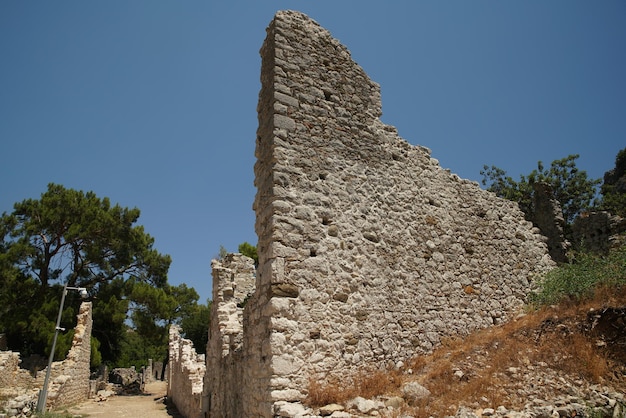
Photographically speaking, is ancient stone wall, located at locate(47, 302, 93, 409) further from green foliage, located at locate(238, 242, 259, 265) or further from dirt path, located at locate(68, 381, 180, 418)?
green foliage, located at locate(238, 242, 259, 265)

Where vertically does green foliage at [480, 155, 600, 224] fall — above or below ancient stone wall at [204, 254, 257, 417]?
above

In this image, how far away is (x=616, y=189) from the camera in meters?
29.5

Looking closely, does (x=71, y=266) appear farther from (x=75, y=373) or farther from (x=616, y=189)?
(x=616, y=189)

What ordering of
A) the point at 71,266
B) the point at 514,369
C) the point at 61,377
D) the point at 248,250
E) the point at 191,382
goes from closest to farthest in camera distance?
1. the point at 514,369
2. the point at 191,382
3. the point at 61,377
4. the point at 71,266
5. the point at 248,250

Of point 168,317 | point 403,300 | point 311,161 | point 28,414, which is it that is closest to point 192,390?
point 28,414

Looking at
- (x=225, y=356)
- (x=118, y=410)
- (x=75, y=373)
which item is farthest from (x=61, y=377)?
(x=225, y=356)

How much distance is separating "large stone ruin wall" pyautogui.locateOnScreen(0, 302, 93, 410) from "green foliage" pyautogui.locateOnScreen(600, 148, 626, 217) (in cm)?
2259

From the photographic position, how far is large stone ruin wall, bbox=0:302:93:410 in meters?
17.2

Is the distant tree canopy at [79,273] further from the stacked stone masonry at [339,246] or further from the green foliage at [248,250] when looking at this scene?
the stacked stone masonry at [339,246]

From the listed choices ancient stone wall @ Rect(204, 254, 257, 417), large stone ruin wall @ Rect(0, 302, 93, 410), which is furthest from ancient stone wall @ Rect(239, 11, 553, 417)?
large stone ruin wall @ Rect(0, 302, 93, 410)

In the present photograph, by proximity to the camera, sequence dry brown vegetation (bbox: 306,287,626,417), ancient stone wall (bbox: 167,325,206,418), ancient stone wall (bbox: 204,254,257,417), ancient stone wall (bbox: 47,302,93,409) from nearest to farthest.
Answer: dry brown vegetation (bbox: 306,287,626,417)
ancient stone wall (bbox: 204,254,257,417)
ancient stone wall (bbox: 167,325,206,418)
ancient stone wall (bbox: 47,302,93,409)

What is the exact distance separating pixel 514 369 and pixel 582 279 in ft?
11.7

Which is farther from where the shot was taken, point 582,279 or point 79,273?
point 79,273

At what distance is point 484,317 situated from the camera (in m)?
8.47
